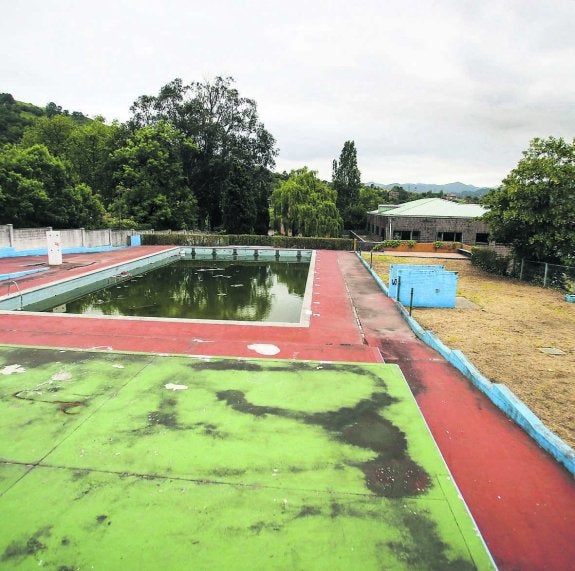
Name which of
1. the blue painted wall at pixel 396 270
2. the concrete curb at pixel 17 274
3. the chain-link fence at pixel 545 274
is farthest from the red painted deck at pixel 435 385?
the chain-link fence at pixel 545 274

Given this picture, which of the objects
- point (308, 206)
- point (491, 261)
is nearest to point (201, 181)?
point (308, 206)

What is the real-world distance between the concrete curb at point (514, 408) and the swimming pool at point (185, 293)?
409 centimetres

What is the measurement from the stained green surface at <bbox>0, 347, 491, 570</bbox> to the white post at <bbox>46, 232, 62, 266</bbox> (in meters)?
15.7

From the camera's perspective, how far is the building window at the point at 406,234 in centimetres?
3234

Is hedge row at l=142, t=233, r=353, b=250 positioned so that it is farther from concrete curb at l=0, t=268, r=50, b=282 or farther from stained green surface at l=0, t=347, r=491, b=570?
stained green surface at l=0, t=347, r=491, b=570

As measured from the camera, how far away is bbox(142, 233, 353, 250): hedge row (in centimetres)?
3238

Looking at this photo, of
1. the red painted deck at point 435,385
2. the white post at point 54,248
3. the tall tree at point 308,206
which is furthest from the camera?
the tall tree at point 308,206

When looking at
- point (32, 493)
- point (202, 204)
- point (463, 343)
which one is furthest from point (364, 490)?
point (202, 204)

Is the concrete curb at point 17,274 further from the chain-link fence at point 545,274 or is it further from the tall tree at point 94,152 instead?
the tall tree at point 94,152

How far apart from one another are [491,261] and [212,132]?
30115 mm

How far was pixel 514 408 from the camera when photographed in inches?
236

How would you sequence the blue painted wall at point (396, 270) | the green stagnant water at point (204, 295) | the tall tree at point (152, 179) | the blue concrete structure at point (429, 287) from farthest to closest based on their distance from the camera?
the tall tree at point (152, 179) < the blue painted wall at point (396, 270) < the green stagnant water at point (204, 295) < the blue concrete structure at point (429, 287)

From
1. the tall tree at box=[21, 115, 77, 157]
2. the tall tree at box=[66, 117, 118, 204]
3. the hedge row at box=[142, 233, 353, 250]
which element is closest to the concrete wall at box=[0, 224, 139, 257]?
the hedge row at box=[142, 233, 353, 250]

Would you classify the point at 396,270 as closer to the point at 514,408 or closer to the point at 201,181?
the point at 514,408
